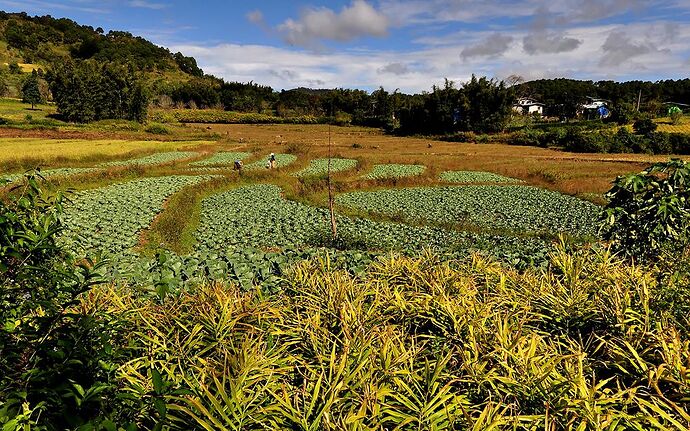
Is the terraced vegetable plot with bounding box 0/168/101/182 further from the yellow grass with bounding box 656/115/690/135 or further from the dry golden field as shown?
the yellow grass with bounding box 656/115/690/135

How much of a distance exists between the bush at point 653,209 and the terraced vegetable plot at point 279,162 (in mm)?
30796

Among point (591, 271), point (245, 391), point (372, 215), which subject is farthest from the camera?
point (372, 215)

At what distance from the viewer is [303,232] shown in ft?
63.3

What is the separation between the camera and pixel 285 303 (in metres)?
6.18

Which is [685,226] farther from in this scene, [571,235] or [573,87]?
[573,87]

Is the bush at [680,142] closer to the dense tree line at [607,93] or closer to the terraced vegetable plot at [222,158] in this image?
the dense tree line at [607,93]

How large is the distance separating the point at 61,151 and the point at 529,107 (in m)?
109

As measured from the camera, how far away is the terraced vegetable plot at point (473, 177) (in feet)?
113

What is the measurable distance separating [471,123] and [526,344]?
250 ft

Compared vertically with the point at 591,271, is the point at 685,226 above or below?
above

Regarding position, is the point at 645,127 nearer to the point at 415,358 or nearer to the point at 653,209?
the point at 653,209

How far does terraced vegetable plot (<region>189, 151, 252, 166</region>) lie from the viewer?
39.5 meters

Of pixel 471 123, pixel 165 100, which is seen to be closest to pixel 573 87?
pixel 471 123

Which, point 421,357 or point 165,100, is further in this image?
point 165,100
